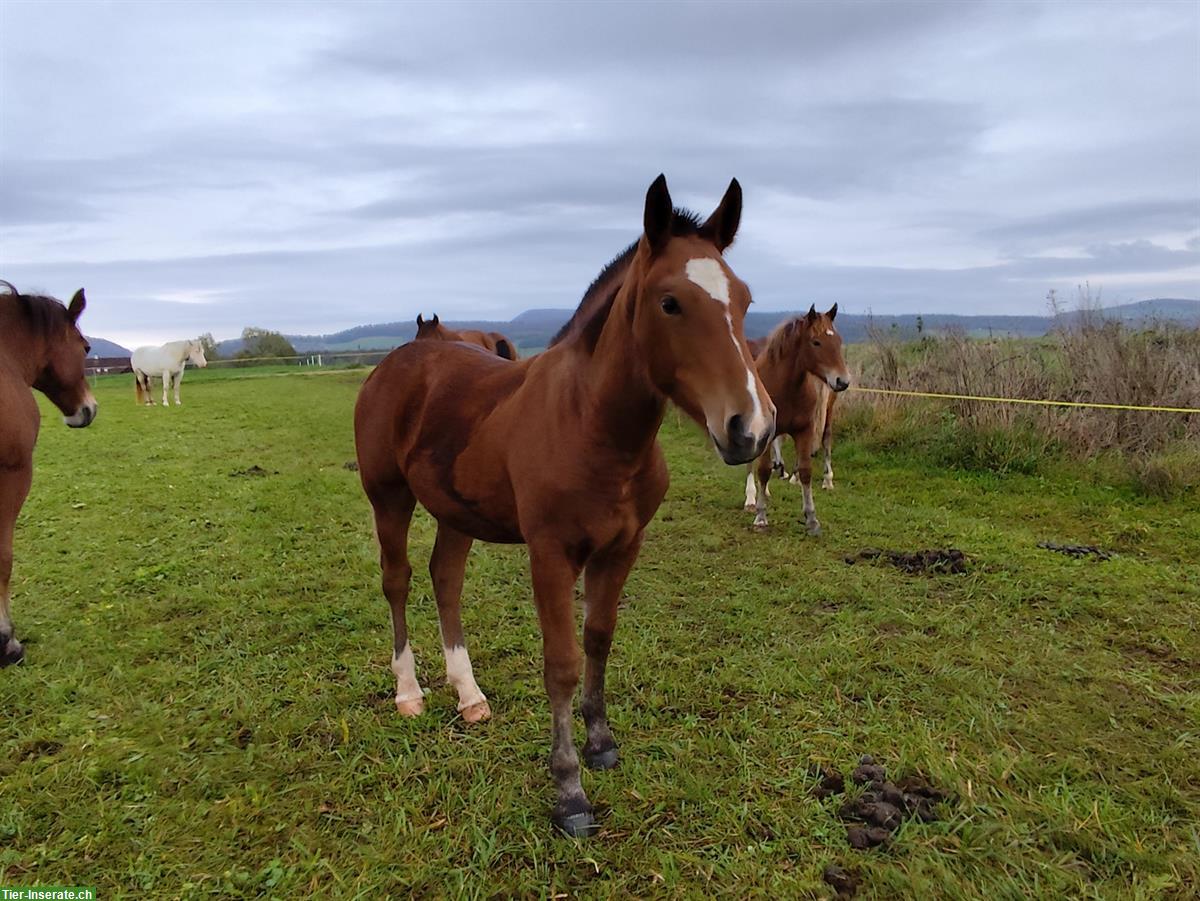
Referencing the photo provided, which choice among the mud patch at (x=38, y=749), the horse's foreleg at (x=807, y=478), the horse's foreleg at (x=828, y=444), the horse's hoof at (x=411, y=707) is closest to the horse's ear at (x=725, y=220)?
the horse's hoof at (x=411, y=707)

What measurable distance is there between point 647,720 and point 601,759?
0.43 metres

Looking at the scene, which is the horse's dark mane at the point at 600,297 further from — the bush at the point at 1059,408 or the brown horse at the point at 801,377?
the bush at the point at 1059,408

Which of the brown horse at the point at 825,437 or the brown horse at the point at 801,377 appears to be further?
the brown horse at the point at 825,437

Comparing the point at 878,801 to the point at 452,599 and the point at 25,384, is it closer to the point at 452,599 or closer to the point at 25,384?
the point at 452,599

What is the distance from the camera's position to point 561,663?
2.73 metres

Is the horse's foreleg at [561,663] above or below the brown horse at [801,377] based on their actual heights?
below

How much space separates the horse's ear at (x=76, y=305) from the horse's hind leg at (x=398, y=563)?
10.9ft

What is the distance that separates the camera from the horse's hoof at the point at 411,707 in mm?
3519

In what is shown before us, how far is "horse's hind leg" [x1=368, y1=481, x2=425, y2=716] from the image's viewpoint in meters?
3.64

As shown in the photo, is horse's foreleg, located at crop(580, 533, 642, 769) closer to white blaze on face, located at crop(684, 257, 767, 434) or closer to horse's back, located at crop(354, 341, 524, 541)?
horse's back, located at crop(354, 341, 524, 541)

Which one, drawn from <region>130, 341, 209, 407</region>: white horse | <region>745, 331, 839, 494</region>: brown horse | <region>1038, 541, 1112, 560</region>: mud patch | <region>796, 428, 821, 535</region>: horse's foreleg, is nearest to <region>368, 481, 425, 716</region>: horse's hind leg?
<region>796, 428, 821, 535</region>: horse's foreleg

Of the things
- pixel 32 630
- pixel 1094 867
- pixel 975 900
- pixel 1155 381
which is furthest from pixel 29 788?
pixel 1155 381

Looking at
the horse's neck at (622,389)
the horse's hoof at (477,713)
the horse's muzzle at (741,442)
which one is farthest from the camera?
the horse's hoof at (477,713)

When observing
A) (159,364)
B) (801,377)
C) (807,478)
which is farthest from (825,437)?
(159,364)
